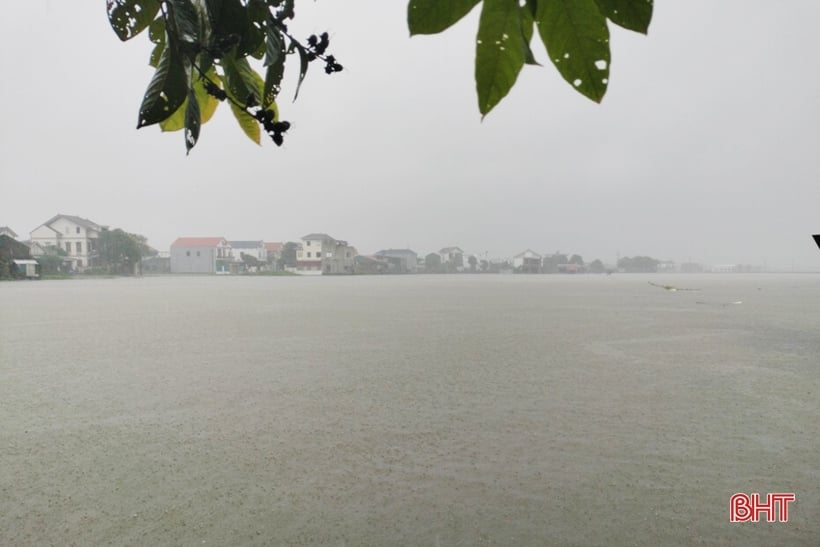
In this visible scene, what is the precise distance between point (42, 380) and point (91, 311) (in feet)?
38.3

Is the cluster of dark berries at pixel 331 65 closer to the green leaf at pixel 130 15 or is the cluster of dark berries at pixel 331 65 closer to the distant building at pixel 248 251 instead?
the green leaf at pixel 130 15

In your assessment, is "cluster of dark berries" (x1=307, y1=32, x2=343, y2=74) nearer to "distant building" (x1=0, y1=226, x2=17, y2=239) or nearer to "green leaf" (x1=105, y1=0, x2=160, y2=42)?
"green leaf" (x1=105, y1=0, x2=160, y2=42)

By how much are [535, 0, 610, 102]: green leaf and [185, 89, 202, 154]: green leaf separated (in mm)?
324

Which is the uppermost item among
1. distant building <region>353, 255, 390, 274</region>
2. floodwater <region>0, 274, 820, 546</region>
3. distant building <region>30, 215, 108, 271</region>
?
distant building <region>30, 215, 108, 271</region>

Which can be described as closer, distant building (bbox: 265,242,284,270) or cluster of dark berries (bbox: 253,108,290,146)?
cluster of dark berries (bbox: 253,108,290,146)

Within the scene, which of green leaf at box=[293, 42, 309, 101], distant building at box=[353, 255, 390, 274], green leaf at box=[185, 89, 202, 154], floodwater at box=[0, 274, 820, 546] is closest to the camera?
green leaf at box=[185, 89, 202, 154]

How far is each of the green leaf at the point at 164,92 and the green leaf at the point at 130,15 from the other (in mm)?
112

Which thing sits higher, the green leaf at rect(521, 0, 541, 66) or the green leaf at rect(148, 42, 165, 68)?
the green leaf at rect(148, 42, 165, 68)

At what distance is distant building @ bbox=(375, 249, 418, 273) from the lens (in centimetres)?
7943

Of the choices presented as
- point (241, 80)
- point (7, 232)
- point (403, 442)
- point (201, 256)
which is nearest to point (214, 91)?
point (241, 80)

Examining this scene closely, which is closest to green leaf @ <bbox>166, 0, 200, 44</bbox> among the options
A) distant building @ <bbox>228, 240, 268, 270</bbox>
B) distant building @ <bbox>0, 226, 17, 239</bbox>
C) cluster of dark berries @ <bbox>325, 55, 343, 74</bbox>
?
cluster of dark berries @ <bbox>325, 55, 343, 74</bbox>

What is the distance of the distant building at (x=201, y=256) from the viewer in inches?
2458

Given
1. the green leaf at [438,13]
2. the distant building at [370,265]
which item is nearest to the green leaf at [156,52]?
the green leaf at [438,13]

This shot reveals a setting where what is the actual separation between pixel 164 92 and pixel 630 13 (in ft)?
1.20
